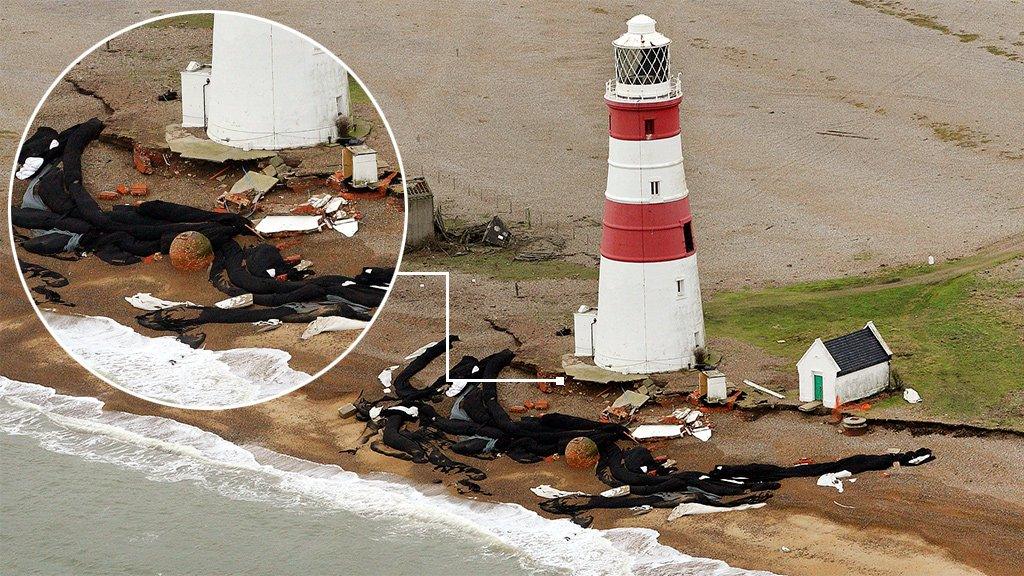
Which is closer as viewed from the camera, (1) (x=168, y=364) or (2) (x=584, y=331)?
(1) (x=168, y=364)

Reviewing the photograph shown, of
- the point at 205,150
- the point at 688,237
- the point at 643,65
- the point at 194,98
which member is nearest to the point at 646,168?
the point at 688,237

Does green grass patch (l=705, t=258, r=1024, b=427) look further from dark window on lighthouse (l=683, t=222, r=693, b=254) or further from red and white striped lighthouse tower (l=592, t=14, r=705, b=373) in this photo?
dark window on lighthouse (l=683, t=222, r=693, b=254)

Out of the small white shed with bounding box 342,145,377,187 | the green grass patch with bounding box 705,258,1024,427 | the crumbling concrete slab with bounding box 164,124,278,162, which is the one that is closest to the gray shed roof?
the green grass patch with bounding box 705,258,1024,427

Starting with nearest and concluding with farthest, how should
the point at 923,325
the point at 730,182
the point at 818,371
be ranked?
the point at 818,371, the point at 923,325, the point at 730,182

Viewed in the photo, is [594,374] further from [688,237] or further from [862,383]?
[862,383]

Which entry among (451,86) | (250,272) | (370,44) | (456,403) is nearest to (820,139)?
(451,86)

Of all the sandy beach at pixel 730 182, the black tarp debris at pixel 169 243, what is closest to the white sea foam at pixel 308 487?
the sandy beach at pixel 730 182

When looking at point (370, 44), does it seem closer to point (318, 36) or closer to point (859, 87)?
point (318, 36)
